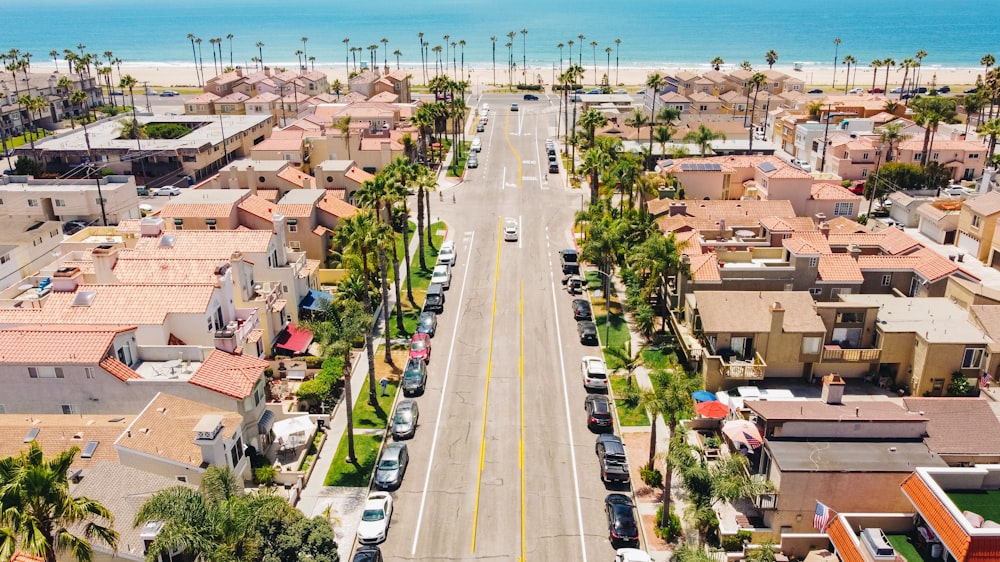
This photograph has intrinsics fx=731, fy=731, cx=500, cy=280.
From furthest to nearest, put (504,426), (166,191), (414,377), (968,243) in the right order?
1. (166,191)
2. (968,243)
3. (414,377)
4. (504,426)

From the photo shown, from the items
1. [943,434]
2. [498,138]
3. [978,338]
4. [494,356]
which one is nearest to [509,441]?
[494,356]

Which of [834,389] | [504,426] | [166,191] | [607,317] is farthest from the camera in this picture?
[166,191]

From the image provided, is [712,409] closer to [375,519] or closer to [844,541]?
[844,541]

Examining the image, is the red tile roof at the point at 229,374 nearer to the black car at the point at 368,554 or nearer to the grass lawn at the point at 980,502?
the black car at the point at 368,554

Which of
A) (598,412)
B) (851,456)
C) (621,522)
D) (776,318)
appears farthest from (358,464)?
(776,318)

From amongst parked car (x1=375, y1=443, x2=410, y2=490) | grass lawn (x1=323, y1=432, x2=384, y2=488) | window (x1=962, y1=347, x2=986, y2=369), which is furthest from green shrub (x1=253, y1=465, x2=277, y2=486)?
window (x1=962, y1=347, x2=986, y2=369)

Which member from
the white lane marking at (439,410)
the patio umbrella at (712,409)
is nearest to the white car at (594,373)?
the patio umbrella at (712,409)

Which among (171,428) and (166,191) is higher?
(166,191)
